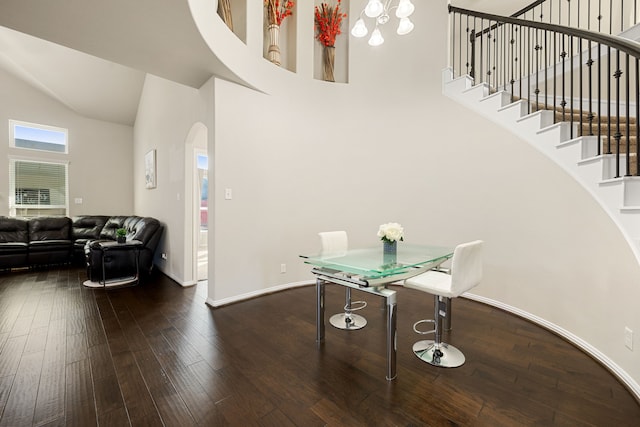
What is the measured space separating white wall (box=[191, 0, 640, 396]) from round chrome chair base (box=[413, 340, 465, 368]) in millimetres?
1056

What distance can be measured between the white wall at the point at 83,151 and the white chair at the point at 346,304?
619cm

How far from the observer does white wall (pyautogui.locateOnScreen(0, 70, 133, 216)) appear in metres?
5.18

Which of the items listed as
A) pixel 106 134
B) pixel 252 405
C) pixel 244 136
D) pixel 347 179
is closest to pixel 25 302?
pixel 244 136

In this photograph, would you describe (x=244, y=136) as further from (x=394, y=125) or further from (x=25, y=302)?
(x=25, y=302)

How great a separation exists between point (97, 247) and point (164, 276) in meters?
1.00

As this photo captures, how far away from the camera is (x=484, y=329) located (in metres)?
2.47

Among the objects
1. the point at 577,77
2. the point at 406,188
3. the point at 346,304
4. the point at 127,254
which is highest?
the point at 577,77

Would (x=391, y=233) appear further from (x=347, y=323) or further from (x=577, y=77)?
(x=577, y=77)

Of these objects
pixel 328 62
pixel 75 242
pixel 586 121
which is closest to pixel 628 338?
pixel 586 121

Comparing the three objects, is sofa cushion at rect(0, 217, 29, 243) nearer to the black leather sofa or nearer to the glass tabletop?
the black leather sofa

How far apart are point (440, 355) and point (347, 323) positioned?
84cm

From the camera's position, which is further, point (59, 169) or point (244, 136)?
point (59, 169)

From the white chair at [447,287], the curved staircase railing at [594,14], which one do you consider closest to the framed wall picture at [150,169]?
the white chair at [447,287]

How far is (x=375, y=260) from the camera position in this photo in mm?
2111
